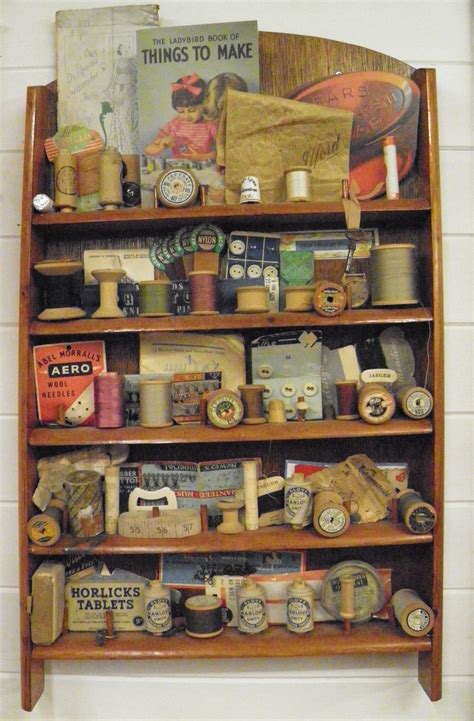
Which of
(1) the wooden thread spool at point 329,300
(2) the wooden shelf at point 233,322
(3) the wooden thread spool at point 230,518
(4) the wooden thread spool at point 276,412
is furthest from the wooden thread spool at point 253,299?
(3) the wooden thread spool at point 230,518

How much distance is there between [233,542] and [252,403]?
1.06 ft

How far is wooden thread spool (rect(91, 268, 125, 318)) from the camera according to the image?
5.50 ft

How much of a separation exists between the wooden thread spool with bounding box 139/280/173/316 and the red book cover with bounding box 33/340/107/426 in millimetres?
231

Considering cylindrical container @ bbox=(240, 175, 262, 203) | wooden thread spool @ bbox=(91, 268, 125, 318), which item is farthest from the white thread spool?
cylindrical container @ bbox=(240, 175, 262, 203)

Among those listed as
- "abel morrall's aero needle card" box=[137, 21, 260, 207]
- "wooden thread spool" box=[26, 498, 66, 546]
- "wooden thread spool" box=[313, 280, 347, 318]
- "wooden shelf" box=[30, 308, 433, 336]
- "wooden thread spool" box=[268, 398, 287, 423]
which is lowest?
"wooden thread spool" box=[26, 498, 66, 546]

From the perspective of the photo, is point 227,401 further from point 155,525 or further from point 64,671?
point 64,671

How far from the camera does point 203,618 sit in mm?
1661

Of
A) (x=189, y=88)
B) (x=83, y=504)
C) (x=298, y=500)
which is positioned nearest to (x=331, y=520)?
(x=298, y=500)

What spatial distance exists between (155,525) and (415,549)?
650mm

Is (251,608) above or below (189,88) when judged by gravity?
below

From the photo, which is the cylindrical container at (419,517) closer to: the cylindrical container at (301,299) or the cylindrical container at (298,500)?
the cylindrical container at (298,500)

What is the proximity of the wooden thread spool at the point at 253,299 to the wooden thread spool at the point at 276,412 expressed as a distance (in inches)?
8.7

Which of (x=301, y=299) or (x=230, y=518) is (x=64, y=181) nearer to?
(x=301, y=299)

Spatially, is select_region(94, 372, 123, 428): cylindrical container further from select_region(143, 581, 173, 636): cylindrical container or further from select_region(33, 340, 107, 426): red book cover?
select_region(143, 581, 173, 636): cylindrical container
